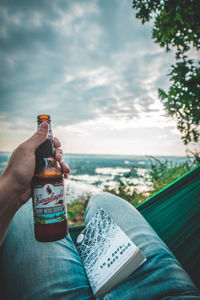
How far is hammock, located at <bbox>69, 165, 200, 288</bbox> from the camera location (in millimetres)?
1045

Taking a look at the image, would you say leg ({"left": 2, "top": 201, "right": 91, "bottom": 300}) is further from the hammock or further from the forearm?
the hammock

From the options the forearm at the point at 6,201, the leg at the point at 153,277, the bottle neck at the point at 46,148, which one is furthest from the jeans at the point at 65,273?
the bottle neck at the point at 46,148

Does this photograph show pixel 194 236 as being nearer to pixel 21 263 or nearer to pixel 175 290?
pixel 175 290

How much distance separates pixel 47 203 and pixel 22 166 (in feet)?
0.78

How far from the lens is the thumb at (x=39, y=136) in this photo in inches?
35.5

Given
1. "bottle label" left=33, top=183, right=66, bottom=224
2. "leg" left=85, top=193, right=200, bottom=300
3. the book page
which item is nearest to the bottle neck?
"bottle label" left=33, top=183, right=66, bottom=224

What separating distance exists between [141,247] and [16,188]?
721 millimetres

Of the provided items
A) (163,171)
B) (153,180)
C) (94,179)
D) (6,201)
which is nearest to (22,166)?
(6,201)

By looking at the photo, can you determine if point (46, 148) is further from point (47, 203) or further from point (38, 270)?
point (38, 270)

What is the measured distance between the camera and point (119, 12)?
10.0 ft

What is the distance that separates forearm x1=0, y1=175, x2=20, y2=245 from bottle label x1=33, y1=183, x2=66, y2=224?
0.34ft

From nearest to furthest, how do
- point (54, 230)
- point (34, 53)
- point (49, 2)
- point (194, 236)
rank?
point (54, 230)
point (194, 236)
point (49, 2)
point (34, 53)

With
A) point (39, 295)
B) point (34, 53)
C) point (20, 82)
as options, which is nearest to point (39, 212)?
point (39, 295)

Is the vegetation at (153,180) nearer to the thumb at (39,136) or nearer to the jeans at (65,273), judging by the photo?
the jeans at (65,273)
